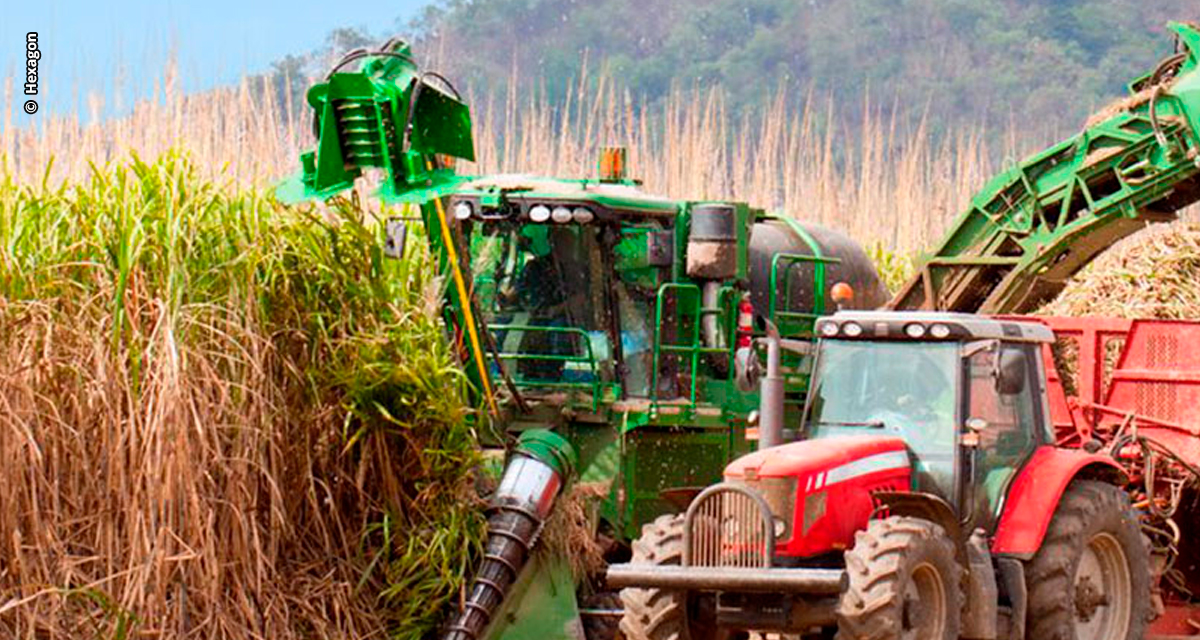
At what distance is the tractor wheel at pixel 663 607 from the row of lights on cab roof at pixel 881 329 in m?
1.17

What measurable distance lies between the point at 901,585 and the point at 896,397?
1.28 m

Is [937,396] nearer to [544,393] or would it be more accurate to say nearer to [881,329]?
[881,329]

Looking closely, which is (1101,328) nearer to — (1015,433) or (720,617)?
(1015,433)

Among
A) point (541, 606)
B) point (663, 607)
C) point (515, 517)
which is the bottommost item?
point (541, 606)

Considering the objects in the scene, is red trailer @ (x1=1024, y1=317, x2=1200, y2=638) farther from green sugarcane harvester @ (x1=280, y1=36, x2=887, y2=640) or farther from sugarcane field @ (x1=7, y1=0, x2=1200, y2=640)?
green sugarcane harvester @ (x1=280, y1=36, x2=887, y2=640)

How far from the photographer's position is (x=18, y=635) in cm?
932

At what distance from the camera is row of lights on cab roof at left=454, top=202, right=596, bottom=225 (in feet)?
38.5

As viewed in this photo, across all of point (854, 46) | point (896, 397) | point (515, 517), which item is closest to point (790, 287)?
point (515, 517)

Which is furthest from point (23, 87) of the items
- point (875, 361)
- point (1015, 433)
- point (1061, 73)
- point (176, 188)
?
point (1061, 73)

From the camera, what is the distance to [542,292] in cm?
1205

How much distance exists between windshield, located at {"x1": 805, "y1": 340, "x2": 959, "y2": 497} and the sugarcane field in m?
0.01

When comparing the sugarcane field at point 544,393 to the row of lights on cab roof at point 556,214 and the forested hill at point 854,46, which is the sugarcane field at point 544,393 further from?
the forested hill at point 854,46

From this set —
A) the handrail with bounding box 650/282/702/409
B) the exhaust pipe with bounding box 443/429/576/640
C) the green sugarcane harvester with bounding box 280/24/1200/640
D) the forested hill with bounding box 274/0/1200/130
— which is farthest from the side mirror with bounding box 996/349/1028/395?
the forested hill with bounding box 274/0/1200/130

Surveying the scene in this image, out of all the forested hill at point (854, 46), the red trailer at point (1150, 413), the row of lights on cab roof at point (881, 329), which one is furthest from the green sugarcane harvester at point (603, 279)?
the forested hill at point (854, 46)
